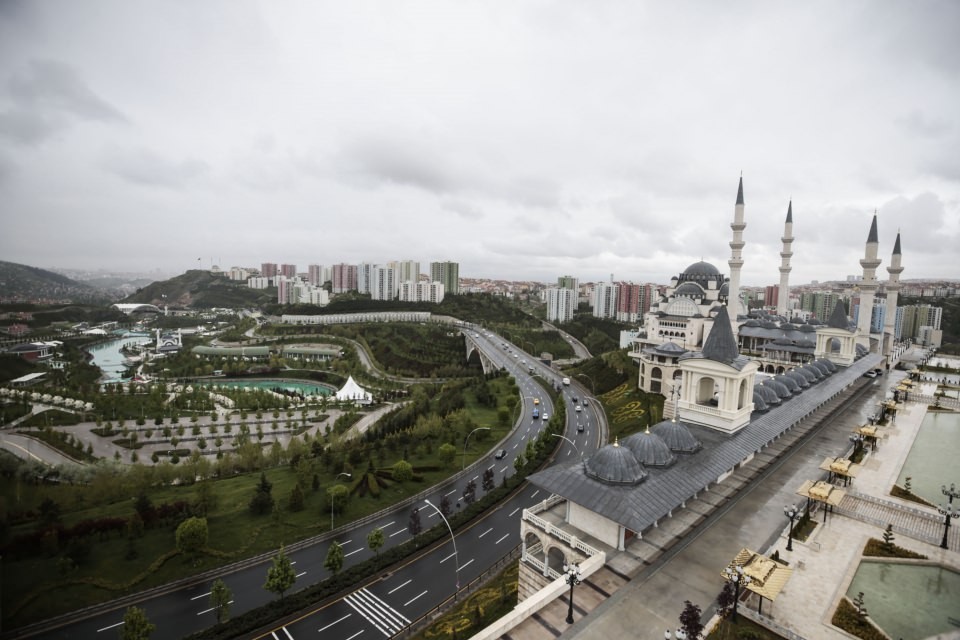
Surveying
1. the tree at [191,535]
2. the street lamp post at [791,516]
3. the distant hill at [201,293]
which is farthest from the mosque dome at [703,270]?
the distant hill at [201,293]

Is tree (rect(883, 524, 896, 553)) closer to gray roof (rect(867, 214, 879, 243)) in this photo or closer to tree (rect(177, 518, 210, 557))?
tree (rect(177, 518, 210, 557))

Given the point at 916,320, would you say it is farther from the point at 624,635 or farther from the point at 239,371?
the point at 239,371

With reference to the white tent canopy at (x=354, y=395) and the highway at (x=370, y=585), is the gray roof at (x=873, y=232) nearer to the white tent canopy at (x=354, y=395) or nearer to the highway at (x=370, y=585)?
the highway at (x=370, y=585)

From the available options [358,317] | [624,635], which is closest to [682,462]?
[624,635]

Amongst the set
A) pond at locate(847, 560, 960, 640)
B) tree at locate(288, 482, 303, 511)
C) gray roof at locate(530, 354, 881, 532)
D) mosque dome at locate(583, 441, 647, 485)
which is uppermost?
mosque dome at locate(583, 441, 647, 485)

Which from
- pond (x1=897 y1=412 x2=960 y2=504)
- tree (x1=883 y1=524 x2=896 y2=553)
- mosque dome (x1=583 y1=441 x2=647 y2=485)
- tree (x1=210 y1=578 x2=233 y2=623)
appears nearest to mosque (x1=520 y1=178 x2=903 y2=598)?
mosque dome (x1=583 y1=441 x2=647 y2=485)

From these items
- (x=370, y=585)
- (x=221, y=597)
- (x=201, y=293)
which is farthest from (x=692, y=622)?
(x=201, y=293)
